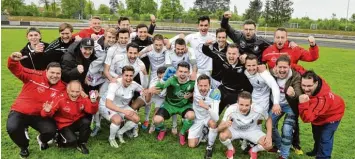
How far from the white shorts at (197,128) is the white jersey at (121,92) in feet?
4.12

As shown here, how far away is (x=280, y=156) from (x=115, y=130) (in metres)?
2.97

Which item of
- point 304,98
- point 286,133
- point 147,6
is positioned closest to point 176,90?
point 286,133

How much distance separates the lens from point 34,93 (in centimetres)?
541

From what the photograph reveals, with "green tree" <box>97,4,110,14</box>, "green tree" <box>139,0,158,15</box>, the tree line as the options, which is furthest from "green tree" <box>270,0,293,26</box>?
"green tree" <box>97,4,110,14</box>

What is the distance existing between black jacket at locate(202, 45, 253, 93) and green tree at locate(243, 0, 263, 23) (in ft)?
242

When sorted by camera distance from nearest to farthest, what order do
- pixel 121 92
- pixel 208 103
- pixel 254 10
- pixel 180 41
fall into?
pixel 208 103 < pixel 121 92 < pixel 180 41 < pixel 254 10

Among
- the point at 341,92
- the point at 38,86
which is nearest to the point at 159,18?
the point at 341,92

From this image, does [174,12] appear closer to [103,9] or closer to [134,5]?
[134,5]

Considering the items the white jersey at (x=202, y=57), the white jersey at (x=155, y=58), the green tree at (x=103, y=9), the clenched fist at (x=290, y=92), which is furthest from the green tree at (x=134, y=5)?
the clenched fist at (x=290, y=92)

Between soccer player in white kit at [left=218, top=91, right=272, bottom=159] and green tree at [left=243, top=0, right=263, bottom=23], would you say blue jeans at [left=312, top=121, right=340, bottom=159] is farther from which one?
green tree at [left=243, top=0, right=263, bottom=23]

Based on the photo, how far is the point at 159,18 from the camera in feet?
242

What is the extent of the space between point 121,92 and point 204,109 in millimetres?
1622

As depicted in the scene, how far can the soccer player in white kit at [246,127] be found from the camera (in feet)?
17.5

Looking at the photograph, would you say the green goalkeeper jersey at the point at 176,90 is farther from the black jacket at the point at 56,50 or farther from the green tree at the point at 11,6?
the green tree at the point at 11,6
